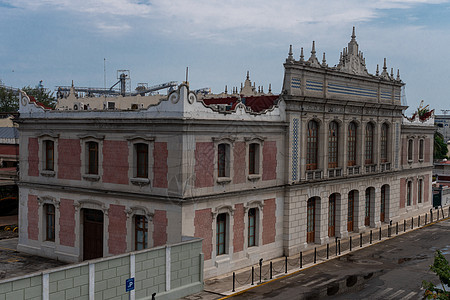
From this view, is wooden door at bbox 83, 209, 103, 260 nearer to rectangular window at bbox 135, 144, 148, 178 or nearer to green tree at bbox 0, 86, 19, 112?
rectangular window at bbox 135, 144, 148, 178

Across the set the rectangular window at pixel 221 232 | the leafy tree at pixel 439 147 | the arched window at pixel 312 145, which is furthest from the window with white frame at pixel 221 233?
the leafy tree at pixel 439 147

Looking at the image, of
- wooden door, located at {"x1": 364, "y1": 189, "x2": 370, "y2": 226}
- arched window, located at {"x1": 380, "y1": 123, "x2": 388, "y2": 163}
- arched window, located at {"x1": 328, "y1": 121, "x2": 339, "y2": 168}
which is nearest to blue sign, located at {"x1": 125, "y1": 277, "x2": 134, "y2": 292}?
arched window, located at {"x1": 328, "y1": 121, "x2": 339, "y2": 168}

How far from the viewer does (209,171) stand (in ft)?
96.2

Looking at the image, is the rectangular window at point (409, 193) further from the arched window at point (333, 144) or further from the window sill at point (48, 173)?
the window sill at point (48, 173)

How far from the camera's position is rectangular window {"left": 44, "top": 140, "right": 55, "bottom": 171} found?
33903 mm

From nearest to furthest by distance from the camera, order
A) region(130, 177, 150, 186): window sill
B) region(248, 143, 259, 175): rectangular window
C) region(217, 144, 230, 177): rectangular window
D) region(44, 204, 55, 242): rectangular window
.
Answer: region(130, 177, 150, 186): window sill
region(217, 144, 230, 177): rectangular window
region(248, 143, 259, 175): rectangular window
region(44, 204, 55, 242): rectangular window

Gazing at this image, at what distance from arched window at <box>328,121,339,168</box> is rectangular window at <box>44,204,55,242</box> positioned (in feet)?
63.2

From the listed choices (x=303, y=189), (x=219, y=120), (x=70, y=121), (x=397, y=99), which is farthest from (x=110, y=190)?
(x=397, y=99)

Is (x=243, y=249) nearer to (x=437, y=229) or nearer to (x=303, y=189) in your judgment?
(x=303, y=189)

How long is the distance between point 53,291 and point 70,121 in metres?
14.0

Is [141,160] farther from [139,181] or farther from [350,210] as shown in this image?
[350,210]

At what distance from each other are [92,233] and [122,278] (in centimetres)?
951

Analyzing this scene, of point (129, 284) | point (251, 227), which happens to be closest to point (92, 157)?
point (251, 227)

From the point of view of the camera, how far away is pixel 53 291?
20453 mm
